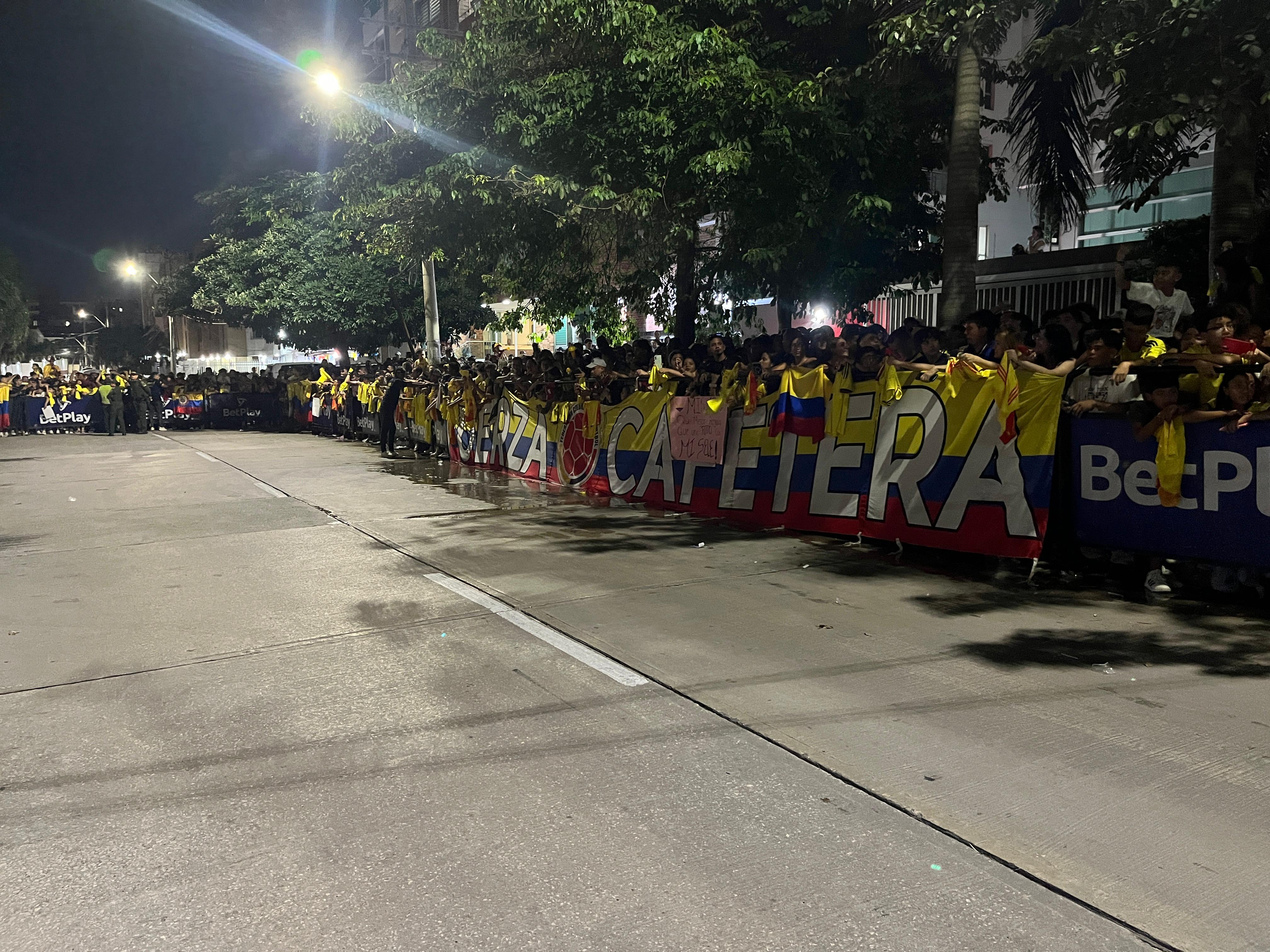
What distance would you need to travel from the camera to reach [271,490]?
14914 millimetres

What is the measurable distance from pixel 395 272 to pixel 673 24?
21.3 meters

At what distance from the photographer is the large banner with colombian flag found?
8242mm

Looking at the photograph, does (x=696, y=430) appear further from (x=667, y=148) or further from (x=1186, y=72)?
(x=1186, y=72)

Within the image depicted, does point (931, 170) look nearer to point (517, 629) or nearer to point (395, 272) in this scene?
point (517, 629)

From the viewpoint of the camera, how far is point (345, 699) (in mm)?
5336

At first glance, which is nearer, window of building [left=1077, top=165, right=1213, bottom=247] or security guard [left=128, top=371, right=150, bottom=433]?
window of building [left=1077, top=165, right=1213, bottom=247]

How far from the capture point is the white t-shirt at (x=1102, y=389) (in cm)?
769

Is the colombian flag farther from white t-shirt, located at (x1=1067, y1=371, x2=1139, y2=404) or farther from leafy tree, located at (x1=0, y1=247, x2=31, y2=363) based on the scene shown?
leafy tree, located at (x1=0, y1=247, x2=31, y2=363)

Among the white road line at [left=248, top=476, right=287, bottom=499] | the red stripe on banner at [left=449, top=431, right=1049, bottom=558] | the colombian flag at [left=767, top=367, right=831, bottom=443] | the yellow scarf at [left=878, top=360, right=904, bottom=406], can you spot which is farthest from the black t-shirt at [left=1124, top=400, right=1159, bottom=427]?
the white road line at [left=248, top=476, right=287, bottom=499]

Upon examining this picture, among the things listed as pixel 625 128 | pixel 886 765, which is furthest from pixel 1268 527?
pixel 625 128

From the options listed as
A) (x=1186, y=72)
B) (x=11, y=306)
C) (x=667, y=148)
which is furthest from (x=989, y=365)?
(x=11, y=306)

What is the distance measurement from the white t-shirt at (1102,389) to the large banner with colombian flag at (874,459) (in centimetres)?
17

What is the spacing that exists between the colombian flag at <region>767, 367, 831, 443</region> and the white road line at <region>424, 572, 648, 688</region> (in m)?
3.98

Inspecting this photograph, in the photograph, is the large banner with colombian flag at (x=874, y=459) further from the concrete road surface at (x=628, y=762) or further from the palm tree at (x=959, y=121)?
the palm tree at (x=959, y=121)
